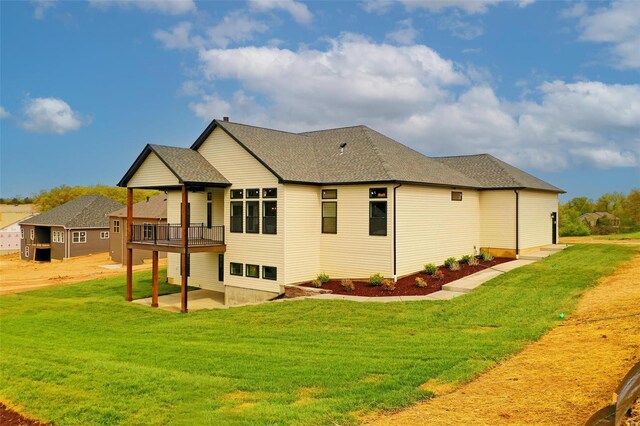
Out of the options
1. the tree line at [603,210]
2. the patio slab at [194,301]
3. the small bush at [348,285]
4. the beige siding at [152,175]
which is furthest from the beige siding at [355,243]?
the tree line at [603,210]

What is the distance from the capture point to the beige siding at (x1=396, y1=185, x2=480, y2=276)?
19.3 m

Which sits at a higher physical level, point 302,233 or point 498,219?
point 498,219

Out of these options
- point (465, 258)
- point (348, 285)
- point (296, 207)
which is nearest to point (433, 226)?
point (465, 258)

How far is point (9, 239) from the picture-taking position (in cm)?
5847

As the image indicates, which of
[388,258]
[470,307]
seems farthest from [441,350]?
[388,258]

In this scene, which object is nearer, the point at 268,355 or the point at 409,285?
the point at 268,355

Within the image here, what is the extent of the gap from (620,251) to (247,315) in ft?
66.6

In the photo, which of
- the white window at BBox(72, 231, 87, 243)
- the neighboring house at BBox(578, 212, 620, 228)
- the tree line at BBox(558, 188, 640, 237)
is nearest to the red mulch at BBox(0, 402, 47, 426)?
the white window at BBox(72, 231, 87, 243)

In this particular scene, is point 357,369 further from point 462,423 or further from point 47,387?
point 47,387

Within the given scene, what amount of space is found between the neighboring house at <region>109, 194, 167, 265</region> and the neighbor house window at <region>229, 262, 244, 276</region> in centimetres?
1745

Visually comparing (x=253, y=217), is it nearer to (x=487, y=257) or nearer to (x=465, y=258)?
(x=465, y=258)

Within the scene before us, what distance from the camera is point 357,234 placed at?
1952cm

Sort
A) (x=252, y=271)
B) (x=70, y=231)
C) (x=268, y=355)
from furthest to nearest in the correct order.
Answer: (x=70, y=231), (x=252, y=271), (x=268, y=355)

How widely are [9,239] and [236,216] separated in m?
51.8
